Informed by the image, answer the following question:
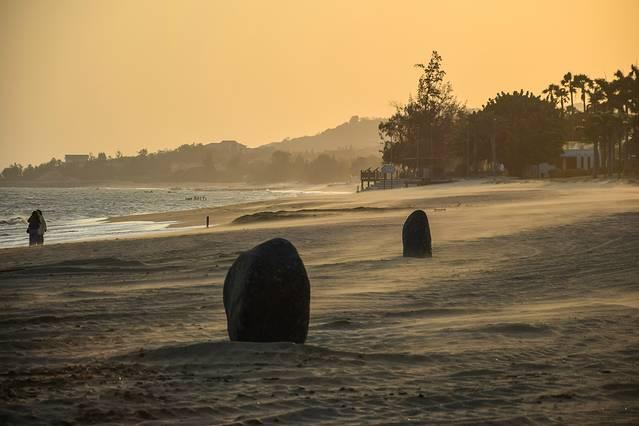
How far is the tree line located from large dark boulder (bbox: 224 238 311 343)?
268 ft

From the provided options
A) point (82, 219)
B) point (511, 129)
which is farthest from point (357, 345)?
point (511, 129)

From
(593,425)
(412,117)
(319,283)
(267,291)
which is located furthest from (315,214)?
(412,117)

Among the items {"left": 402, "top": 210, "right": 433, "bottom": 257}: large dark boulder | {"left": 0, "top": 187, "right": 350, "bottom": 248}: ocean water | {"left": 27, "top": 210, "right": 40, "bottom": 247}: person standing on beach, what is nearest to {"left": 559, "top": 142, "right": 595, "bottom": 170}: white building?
{"left": 0, "top": 187, "right": 350, "bottom": 248}: ocean water

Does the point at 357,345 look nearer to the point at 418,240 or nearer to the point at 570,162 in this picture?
the point at 418,240

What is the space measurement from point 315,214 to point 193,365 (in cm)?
4240

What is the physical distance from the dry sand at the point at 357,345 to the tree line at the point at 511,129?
72.6 metres

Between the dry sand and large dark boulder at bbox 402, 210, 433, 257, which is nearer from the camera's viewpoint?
the dry sand

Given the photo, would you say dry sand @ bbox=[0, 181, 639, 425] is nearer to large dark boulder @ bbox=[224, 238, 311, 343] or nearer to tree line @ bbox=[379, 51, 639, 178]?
large dark boulder @ bbox=[224, 238, 311, 343]

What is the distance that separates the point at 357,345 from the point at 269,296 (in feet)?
4.73

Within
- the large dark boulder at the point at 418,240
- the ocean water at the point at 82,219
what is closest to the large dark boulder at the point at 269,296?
the large dark boulder at the point at 418,240

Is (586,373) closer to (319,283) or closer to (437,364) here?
(437,364)

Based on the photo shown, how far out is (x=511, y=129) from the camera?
113 m

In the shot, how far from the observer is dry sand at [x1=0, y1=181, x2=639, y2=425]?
9664mm

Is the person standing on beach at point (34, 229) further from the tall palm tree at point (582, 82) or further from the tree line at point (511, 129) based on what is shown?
the tall palm tree at point (582, 82)
